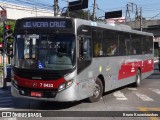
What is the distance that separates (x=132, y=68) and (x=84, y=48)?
259 inches

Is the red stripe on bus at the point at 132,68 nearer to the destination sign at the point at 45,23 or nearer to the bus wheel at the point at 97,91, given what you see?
the bus wheel at the point at 97,91

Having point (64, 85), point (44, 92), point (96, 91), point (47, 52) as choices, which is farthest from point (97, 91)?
point (47, 52)

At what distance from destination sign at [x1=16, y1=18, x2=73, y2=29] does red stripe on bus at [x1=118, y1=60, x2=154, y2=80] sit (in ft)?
16.6

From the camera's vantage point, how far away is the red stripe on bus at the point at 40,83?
39.6 ft

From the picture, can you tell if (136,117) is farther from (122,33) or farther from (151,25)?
(151,25)

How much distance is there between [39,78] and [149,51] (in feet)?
38.7

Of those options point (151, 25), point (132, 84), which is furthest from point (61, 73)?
point (151, 25)

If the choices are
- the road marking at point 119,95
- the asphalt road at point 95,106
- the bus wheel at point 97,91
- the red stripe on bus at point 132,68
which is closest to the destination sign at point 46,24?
the asphalt road at point 95,106

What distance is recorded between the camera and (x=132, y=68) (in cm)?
1898

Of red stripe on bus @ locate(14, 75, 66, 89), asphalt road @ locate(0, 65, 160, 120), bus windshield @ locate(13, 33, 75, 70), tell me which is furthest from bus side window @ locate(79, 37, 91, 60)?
asphalt road @ locate(0, 65, 160, 120)

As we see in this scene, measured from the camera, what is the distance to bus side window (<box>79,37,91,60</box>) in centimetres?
1259

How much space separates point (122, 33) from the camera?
17.3 metres

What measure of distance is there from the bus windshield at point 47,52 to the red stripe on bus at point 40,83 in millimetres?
394

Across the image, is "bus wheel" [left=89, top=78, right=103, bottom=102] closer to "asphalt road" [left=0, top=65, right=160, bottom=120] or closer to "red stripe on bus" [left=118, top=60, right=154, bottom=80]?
"asphalt road" [left=0, top=65, right=160, bottom=120]
